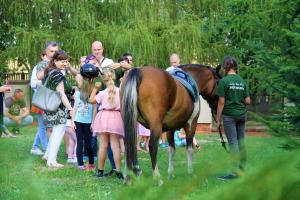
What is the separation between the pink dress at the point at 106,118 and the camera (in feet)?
29.7

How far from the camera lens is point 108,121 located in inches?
356

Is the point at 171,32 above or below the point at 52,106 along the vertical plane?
above

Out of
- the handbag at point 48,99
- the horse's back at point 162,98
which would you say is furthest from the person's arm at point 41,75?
the horse's back at point 162,98

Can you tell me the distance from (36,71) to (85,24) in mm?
11609

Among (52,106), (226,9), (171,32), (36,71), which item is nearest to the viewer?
(52,106)

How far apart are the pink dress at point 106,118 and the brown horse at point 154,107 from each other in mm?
595

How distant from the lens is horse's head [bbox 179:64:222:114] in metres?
10.0

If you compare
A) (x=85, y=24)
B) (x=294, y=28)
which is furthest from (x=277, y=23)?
(x=85, y=24)

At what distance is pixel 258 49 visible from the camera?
17.4 feet

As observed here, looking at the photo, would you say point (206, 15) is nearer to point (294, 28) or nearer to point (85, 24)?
point (85, 24)

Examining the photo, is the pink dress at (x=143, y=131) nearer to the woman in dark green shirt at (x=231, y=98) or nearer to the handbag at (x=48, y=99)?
the handbag at (x=48, y=99)

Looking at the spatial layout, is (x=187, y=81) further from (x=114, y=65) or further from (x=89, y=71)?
(x=89, y=71)

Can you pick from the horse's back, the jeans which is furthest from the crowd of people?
the jeans

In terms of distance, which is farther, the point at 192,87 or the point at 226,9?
the point at 226,9
